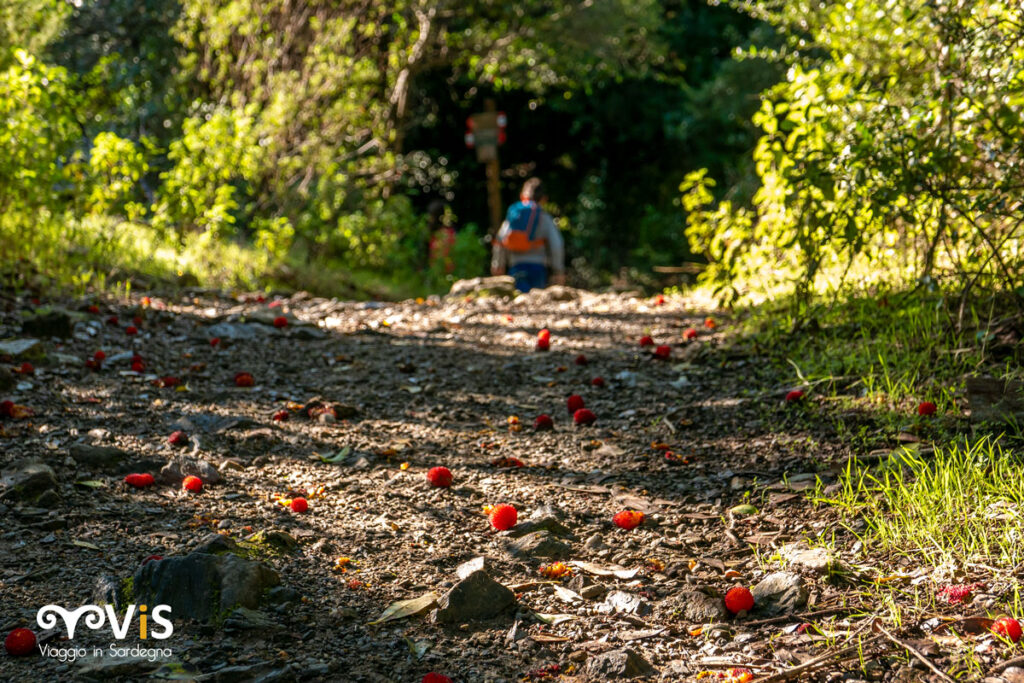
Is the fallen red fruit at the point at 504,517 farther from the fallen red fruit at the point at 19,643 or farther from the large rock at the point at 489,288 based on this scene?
the large rock at the point at 489,288

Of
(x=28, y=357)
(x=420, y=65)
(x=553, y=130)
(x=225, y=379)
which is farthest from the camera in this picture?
(x=553, y=130)

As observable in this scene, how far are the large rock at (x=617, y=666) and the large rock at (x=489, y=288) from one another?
206 inches

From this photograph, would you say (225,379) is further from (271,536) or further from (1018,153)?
(1018,153)

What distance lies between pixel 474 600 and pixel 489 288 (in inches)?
198

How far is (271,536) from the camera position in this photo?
2703 millimetres

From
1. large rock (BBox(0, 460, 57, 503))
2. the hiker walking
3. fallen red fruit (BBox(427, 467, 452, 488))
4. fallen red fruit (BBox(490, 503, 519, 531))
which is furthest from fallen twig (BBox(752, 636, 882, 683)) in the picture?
the hiker walking

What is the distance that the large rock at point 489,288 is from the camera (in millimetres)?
7273

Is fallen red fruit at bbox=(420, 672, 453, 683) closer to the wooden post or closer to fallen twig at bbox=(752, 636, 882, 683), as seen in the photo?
fallen twig at bbox=(752, 636, 882, 683)

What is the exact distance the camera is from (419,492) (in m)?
3.19

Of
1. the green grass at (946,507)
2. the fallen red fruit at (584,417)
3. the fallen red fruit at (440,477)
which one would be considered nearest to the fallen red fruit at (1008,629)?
the green grass at (946,507)

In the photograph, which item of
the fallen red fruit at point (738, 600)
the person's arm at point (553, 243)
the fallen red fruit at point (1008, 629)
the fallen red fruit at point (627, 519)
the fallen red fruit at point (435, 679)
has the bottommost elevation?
the fallen red fruit at point (435, 679)

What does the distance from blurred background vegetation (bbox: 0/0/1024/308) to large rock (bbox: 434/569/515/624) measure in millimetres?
2143

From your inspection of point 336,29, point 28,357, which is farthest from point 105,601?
point 336,29

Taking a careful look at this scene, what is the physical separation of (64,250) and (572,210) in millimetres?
10491
